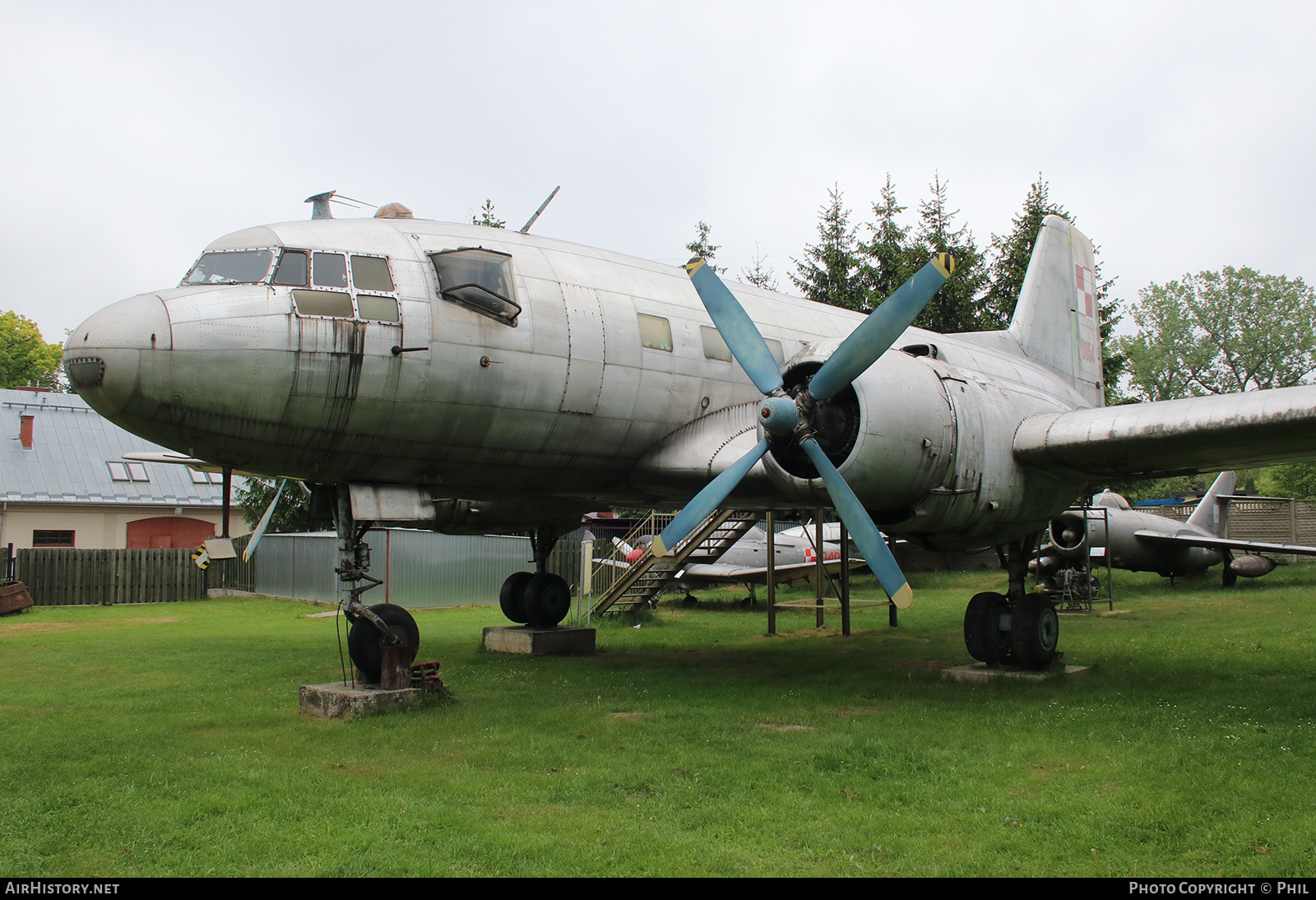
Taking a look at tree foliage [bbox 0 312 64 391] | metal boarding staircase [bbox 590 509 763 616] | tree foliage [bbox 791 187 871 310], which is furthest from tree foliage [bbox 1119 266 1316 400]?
tree foliage [bbox 0 312 64 391]

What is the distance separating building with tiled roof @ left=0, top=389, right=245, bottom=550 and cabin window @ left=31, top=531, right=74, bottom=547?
3 cm

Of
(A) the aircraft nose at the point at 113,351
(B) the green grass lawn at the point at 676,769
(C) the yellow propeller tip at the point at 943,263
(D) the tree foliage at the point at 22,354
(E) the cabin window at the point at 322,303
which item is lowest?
(B) the green grass lawn at the point at 676,769

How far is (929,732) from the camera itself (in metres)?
8.02

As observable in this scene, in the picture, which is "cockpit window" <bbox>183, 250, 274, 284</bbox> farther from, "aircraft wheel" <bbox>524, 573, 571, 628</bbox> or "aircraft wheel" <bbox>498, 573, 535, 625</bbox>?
"aircraft wheel" <bbox>498, 573, 535, 625</bbox>

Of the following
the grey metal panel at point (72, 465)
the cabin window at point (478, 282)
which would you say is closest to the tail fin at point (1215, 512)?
the cabin window at point (478, 282)

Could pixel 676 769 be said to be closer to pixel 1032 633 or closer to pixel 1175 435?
pixel 1032 633

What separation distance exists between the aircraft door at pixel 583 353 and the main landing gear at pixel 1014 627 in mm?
5434

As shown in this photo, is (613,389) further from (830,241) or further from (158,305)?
(830,241)

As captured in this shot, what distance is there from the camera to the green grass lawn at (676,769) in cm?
496

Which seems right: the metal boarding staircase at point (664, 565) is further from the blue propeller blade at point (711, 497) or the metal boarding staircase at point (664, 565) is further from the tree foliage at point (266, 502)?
the tree foliage at point (266, 502)

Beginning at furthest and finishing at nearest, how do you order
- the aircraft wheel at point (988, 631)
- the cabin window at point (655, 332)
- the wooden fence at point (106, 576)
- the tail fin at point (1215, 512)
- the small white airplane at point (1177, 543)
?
1. the tail fin at point (1215, 512)
2. the wooden fence at point (106, 576)
3. the small white airplane at point (1177, 543)
4. the aircraft wheel at point (988, 631)
5. the cabin window at point (655, 332)

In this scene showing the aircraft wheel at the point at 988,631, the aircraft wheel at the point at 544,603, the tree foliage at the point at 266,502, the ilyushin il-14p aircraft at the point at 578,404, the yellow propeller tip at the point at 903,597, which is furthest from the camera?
the tree foliage at the point at 266,502

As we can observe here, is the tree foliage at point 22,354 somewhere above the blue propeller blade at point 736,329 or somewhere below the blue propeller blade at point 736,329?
above

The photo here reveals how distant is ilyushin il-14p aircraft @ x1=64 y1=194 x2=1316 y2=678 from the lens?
8.52 meters
